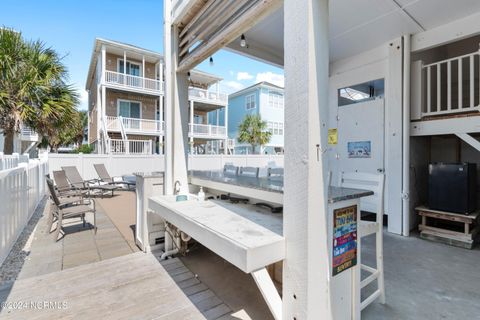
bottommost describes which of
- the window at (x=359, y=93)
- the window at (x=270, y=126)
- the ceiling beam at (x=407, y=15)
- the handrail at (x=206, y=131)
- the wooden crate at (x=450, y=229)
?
the wooden crate at (x=450, y=229)

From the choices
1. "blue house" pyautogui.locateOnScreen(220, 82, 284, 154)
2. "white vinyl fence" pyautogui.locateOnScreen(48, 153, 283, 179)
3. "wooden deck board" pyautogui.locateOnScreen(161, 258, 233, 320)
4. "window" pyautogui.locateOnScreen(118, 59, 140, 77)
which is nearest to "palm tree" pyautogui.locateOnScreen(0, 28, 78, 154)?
"white vinyl fence" pyautogui.locateOnScreen(48, 153, 283, 179)

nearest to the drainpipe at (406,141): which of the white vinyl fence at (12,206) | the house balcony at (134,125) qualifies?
the white vinyl fence at (12,206)

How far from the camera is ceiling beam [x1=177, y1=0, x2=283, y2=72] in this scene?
173 cm

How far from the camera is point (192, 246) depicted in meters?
3.34

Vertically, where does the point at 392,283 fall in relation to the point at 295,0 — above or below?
below

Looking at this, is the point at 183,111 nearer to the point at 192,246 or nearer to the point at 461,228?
the point at 192,246

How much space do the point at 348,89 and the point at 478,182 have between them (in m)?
2.78

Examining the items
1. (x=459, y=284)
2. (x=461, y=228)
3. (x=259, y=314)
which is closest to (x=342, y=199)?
(x=259, y=314)

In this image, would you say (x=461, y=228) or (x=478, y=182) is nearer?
(x=461, y=228)

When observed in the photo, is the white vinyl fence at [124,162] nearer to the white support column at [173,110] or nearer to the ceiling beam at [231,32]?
the white support column at [173,110]

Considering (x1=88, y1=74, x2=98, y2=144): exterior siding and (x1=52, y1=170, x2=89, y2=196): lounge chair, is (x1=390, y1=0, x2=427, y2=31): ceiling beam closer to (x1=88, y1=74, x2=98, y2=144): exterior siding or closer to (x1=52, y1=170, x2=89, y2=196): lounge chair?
(x1=52, y1=170, x2=89, y2=196): lounge chair

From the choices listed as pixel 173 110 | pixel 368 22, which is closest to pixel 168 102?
pixel 173 110

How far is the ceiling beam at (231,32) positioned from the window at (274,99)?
17.5 m

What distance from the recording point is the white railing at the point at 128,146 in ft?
36.2
